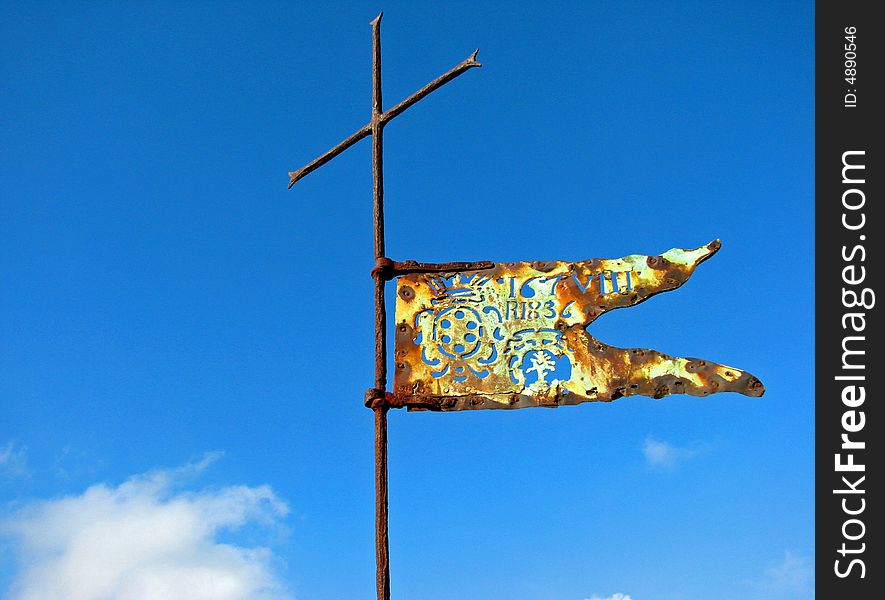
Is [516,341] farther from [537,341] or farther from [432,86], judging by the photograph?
[432,86]

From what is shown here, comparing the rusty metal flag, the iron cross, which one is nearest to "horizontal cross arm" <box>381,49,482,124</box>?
the iron cross

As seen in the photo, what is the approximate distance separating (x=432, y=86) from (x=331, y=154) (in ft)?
2.78

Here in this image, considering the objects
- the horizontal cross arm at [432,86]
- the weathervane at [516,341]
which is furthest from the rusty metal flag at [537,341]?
the horizontal cross arm at [432,86]

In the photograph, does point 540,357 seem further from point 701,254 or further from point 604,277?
point 701,254

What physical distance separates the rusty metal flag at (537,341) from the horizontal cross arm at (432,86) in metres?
1.20

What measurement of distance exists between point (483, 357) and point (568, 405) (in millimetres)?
557

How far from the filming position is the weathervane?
556cm

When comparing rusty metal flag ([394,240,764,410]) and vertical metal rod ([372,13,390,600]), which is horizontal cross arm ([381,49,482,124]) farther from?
rusty metal flag ([394,240,764,410])

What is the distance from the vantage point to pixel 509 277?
6.01 meters

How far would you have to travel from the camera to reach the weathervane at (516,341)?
556cm

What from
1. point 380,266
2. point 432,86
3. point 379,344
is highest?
point 432,86

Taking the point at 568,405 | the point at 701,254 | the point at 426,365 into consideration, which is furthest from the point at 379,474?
the point at 701,254

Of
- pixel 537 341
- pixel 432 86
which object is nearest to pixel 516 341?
pixel 537 341

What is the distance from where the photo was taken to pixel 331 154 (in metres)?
6.83
